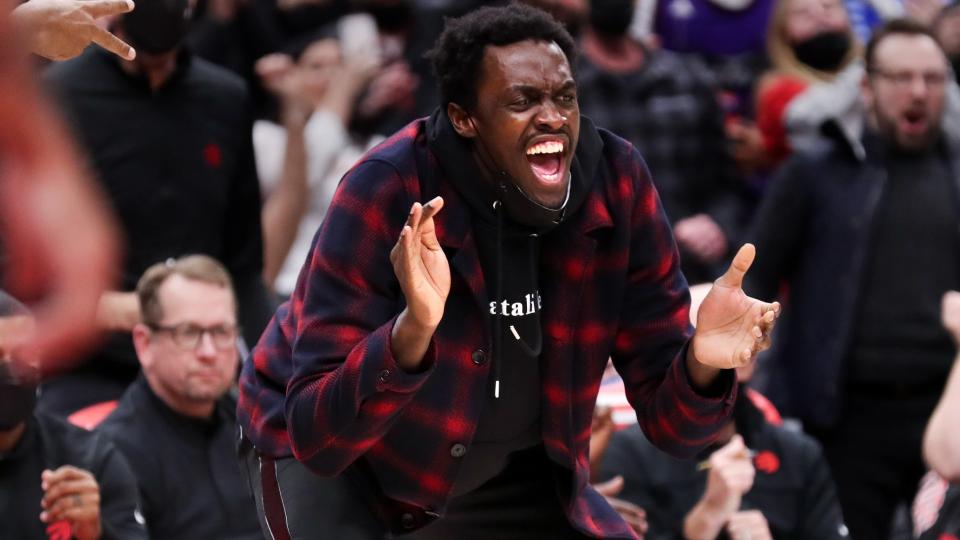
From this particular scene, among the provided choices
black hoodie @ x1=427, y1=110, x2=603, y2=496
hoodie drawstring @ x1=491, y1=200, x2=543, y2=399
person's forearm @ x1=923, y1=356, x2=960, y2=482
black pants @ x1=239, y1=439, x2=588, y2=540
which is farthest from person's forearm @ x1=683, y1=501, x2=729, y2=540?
hoodie drawstring @ x1=491, y1=200, x2=543, y2=399

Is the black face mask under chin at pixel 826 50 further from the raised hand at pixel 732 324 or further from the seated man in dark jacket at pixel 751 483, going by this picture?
the raised hand at pixel 732 324

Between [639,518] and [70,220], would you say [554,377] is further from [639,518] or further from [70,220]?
[70,220]

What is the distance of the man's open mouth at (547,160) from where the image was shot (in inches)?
147

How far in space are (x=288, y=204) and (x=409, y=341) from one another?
3.99 meters

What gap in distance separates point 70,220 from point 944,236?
540 centimetres

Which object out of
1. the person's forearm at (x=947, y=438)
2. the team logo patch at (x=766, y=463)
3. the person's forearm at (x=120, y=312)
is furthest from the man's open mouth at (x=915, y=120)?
the person's forearm at (x=120, y=312)

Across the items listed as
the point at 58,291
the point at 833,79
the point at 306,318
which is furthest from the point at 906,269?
the point at 58,291

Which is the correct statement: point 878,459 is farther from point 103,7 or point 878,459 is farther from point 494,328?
point 103,7

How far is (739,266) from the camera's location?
3627mm

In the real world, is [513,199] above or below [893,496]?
above

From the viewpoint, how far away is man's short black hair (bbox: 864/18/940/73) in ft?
22.2

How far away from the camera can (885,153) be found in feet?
22.3

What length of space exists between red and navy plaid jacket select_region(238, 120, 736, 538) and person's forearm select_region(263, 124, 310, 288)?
3371 mm

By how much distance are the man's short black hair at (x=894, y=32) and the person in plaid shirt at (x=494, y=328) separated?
3.06 metres
